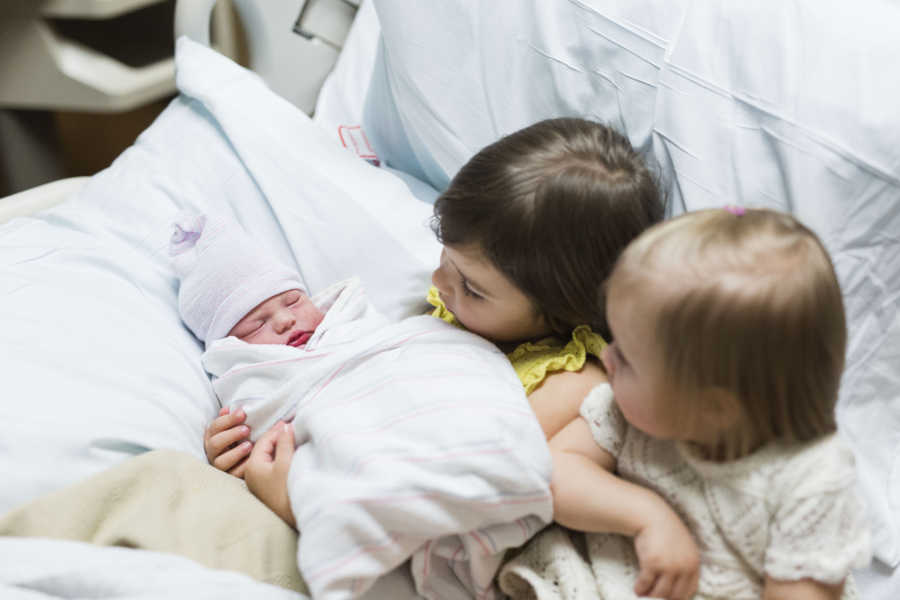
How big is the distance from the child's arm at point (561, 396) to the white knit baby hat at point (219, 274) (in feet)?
1.25

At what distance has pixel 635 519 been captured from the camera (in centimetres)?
67

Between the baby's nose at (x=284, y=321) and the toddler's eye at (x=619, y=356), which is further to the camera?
the baby's nose at (x=284, y=321)

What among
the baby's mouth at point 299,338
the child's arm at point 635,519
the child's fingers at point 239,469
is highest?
the child's arm at point 635,519

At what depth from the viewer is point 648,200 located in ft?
2.60

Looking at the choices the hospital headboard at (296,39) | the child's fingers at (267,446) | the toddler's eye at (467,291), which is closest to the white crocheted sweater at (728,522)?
the toddler's eye at (467,291)

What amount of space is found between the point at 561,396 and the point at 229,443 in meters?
0.37

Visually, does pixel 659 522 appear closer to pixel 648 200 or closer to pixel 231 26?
pixel 648 200

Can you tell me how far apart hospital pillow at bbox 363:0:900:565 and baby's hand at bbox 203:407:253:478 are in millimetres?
488

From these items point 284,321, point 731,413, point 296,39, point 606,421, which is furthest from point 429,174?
point 731,413

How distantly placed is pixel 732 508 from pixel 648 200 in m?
0.31

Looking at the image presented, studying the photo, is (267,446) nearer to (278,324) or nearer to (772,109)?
(278,324)

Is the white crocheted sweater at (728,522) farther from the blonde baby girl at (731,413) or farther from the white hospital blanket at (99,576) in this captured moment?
the white hospital blanket at (99,576)

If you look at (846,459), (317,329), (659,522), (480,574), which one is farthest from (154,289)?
(846,459)

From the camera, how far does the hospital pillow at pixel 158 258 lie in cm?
80
